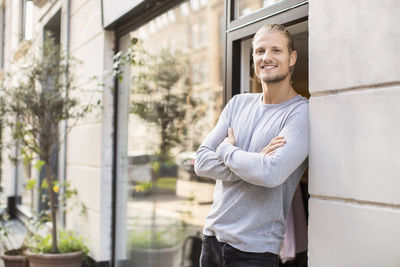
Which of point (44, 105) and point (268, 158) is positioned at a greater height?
point (44, 105)

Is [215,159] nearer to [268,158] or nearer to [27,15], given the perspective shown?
[268,158]

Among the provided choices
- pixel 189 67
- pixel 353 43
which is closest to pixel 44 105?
pixel 189 67

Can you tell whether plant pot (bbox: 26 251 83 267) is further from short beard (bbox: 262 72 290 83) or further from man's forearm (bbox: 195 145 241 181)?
short beard (bbox: 262 72 290 83)

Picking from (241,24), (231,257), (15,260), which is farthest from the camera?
(15,260)

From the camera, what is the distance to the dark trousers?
A: 226cm

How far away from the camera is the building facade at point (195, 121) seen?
6.36 feet

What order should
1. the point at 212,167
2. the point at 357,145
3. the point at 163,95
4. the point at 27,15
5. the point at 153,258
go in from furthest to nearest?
1. the point at 27,15
2. the point at 163,95
3. the point at 153,258
4. the point at 212,167
5. the point at 357,145

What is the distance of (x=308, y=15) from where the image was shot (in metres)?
2.36

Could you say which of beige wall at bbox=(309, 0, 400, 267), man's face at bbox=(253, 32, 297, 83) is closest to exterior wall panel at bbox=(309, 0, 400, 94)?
beige wall at bbox=(309, 0, 400, 267)

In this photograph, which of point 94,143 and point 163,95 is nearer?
point 94,143

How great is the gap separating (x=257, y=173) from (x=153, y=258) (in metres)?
3.19

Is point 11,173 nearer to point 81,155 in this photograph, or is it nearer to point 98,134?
point 81,155

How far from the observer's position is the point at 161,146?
19.5 ft

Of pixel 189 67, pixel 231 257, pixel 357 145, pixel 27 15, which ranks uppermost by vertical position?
pixel 27 15
